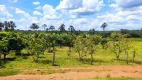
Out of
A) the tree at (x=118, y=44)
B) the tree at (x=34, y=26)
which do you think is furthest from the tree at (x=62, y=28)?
the tree at (x=118, y=44)

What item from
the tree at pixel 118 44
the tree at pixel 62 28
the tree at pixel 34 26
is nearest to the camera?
the tree at pixel 118 44

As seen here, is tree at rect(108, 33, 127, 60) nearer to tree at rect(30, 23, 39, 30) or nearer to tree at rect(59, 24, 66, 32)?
tree at rect(59, 24, 66, 32)

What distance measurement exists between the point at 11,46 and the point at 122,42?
2535 cm

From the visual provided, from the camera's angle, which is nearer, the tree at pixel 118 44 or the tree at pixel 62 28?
the tree at pixel 118 44

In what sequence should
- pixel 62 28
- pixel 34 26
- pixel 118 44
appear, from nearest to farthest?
pixel 118 44 < pixel 62 28 < pixel 34 26

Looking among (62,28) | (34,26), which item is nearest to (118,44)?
(62,28)

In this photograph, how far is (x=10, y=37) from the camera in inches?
2325

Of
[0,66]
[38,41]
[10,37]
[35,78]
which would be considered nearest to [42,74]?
[35,78]

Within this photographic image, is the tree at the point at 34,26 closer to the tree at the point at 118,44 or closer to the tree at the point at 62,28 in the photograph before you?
the tree at the point at 62,28

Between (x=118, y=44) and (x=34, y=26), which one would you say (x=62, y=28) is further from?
(x=118, y=44)

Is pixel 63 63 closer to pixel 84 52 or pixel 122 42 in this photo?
pixel 84 52

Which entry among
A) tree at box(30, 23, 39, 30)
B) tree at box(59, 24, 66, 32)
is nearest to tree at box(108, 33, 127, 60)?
tree at box(59, 24, 66, 32)

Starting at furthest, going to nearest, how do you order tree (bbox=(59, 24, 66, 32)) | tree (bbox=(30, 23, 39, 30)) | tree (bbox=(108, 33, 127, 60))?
tree (bbox=(30, 23, 39, 30))
tree (bbox=(59, 24, 66, 32))
tree (bbox=(108, 33, 127, 60))

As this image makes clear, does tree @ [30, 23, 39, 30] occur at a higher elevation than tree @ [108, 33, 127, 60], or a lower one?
higher
